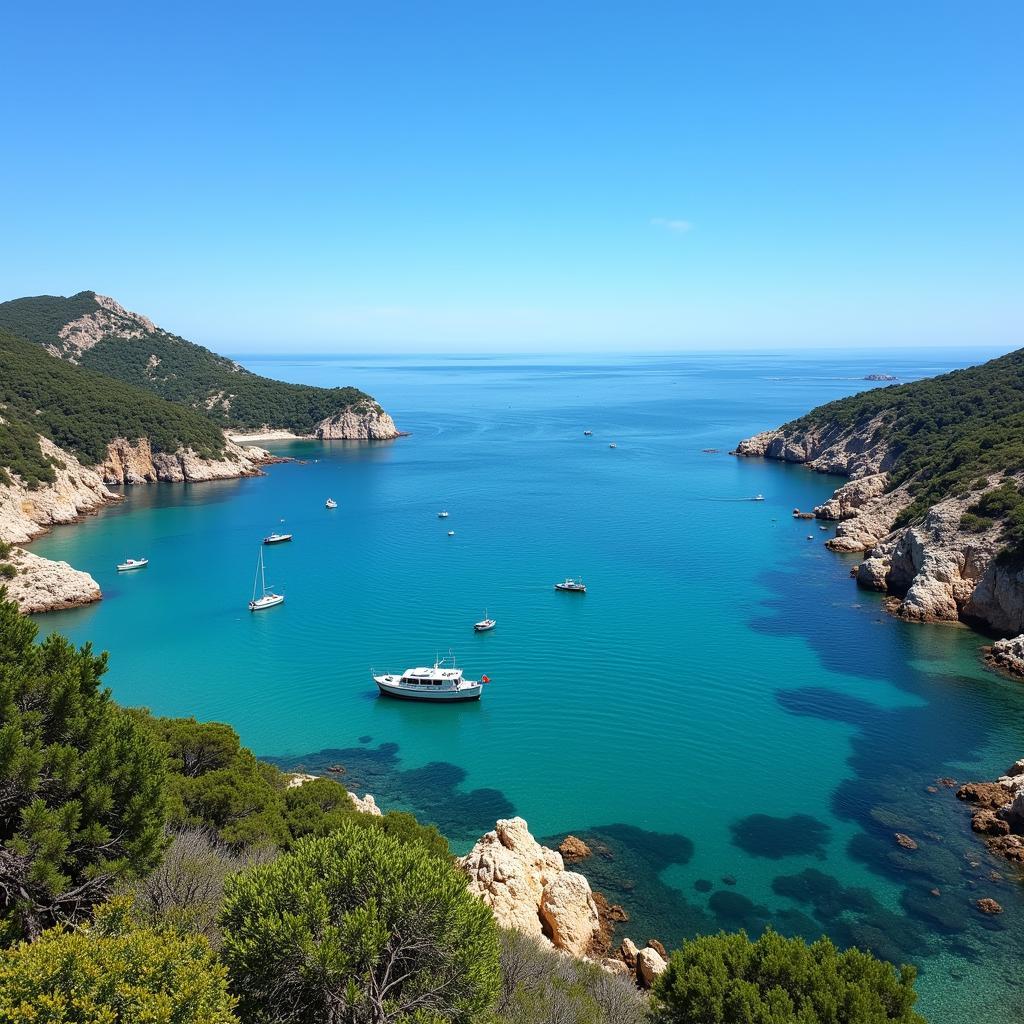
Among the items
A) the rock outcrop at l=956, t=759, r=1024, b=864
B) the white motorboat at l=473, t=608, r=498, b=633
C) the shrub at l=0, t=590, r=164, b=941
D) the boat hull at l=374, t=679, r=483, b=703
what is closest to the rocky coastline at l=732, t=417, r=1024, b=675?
the rock outcrop at l=956, t=759, r=1024, b=864

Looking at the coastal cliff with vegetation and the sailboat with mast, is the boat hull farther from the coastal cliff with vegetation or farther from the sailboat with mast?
the coastal cliff with vegetation

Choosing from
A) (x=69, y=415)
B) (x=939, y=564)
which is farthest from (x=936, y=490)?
(x=69, y=415)

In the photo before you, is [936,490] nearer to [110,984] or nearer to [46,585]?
[110,984]

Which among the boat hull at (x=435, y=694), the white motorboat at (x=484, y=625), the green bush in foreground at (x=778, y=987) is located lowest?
the boat hull at (x=435, y=694)

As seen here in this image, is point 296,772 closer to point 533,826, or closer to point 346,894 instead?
point 533,826

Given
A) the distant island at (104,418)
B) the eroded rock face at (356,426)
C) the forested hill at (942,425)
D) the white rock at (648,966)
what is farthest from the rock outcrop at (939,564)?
the eroded rock face at (356,426)

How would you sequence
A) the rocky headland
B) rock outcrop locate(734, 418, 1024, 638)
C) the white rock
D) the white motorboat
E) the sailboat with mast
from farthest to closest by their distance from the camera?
the sailboat with mast, the white motorboat, rock outcrop locate(734, 418, 1024, 638), the rocky headland, the white rock

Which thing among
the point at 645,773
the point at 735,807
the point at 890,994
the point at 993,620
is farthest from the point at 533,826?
the point at 993,620

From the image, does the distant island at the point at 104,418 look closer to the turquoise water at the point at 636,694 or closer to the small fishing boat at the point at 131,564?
the turquoise water at the point at 636,694
